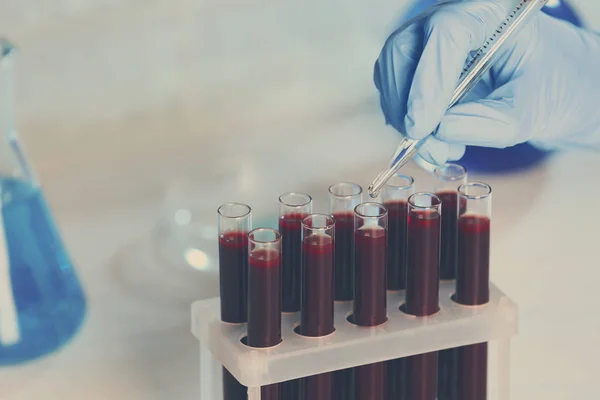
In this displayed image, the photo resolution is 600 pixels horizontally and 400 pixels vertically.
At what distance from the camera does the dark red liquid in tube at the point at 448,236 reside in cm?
117

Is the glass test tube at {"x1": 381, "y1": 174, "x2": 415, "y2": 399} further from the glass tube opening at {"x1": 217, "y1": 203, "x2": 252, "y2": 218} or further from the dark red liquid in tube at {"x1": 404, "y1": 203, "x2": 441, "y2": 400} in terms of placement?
the glass tube opening at {"x1": 217, "y1": 203, "x2": 252, "y2": 218}

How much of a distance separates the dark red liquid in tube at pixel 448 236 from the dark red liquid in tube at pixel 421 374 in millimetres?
142

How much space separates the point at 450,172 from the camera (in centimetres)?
121

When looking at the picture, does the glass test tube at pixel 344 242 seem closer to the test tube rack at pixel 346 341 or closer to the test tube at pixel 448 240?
the test tube rack at pixel 346 341

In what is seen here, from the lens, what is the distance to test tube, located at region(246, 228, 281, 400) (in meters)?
0.99

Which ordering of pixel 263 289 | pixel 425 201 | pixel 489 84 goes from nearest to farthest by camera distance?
pixel 263 289 < pixel 425 201 < pixel 489 84

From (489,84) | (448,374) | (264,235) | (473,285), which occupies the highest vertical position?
(489,84)

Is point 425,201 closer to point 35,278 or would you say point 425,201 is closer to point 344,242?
point 344,242

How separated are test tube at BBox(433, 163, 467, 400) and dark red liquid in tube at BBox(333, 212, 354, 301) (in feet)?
0.47

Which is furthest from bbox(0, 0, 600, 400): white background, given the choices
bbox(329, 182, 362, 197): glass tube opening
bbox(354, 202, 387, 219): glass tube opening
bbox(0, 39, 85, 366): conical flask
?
bbox(354, 202, 387, 219): glass tube opening

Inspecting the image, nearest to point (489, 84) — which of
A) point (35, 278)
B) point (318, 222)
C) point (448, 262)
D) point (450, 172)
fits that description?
point (450, 172)

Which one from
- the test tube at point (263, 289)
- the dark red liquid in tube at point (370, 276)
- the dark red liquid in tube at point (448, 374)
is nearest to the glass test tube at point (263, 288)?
the test tube at point (263, 289)

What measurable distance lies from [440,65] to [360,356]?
1.31 ft

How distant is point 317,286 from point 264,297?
0.22 feet
